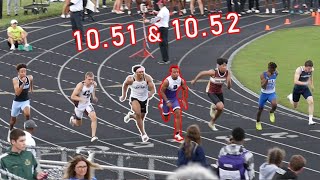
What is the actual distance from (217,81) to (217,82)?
37 mm

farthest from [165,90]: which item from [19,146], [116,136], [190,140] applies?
[19,146]

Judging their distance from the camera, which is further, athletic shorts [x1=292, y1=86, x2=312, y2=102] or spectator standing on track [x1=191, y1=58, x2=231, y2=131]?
athletic shorts [x1=292, y1=86, x2=312, y2=102]

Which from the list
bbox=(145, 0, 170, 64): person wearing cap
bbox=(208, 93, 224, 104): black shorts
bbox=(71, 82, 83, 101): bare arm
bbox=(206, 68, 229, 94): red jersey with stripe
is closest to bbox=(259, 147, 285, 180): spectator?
bbox=(71, 82, 83, 101): bare arm

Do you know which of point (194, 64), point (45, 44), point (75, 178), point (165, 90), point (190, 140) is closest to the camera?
point (75, 178)

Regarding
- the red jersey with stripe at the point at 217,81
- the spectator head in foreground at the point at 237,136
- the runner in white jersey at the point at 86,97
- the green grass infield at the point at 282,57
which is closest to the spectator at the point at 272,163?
the spectator head in foreground at the point at 237,136

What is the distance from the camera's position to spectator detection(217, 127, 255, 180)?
12.7 metres

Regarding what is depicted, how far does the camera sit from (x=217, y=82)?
2177 cm

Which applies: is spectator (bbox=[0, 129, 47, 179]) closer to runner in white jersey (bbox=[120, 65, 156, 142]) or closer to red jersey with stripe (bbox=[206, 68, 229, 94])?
runner in white jersey (bbox=[120, 65, 156, 142])

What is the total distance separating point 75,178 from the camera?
11328mm

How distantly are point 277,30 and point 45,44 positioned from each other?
8.63 meters

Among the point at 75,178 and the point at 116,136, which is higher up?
the point at 75,178

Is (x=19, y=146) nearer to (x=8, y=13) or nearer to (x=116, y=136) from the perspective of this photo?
(x=116, y=136)

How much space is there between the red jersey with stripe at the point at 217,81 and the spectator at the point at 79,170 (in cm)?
1042

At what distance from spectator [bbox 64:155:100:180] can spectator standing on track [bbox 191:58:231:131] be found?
1023cm
